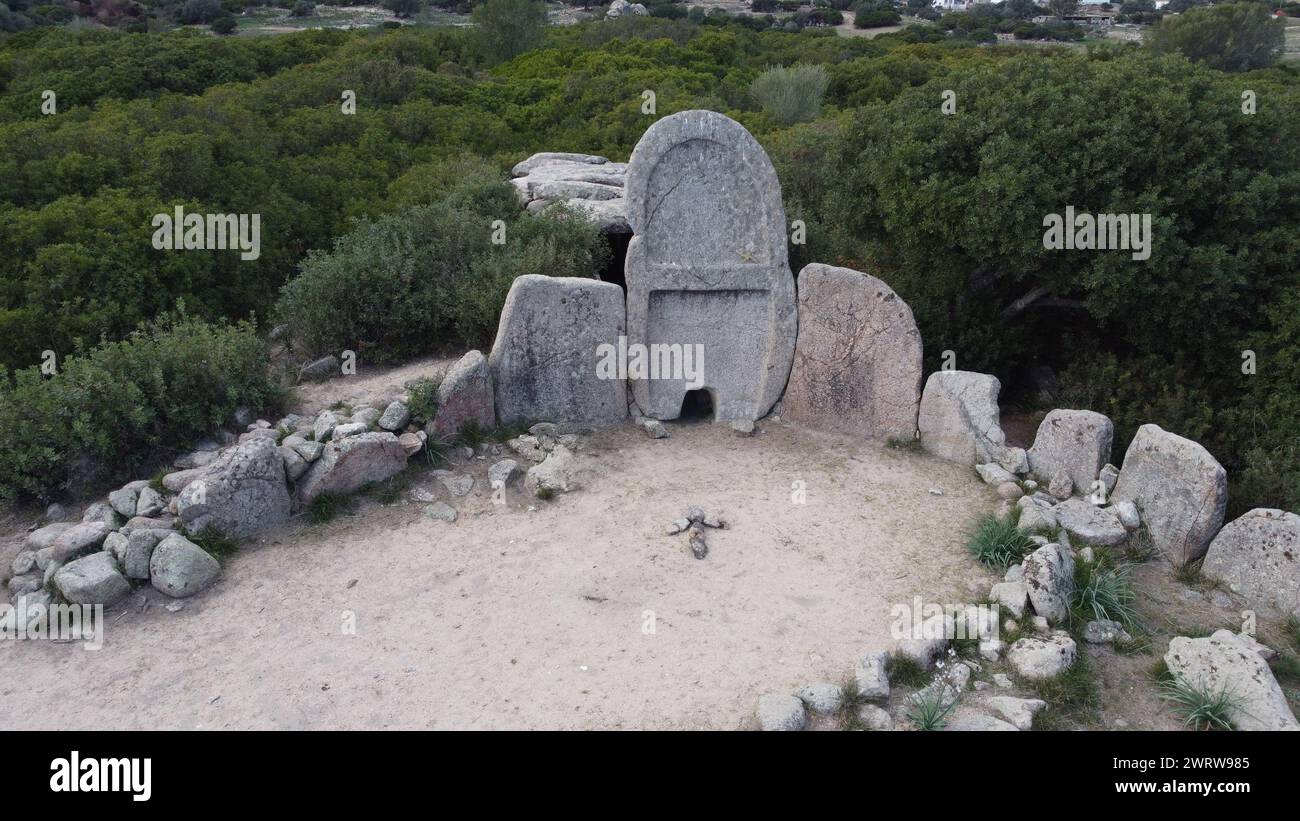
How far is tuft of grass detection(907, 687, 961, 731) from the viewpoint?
4961mm

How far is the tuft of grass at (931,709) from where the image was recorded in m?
4.96

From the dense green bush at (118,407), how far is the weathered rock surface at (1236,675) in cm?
700

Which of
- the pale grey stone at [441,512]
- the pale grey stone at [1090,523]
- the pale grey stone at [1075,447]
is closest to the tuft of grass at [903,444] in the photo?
the pale grey stone at [1075,447]

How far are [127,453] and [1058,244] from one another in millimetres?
8378

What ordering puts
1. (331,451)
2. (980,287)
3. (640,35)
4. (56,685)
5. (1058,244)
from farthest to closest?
1. (640,35)
2. (980,287)
3. (1058,244)
4. (331,451)
5. (56,685)

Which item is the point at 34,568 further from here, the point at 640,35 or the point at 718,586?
the point at 640,35

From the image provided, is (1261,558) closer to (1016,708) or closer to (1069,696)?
(1069,696)

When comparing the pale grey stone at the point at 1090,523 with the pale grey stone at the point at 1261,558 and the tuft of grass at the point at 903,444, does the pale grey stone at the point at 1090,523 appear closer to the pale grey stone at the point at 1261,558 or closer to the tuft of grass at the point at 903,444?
the pale grey stone at the point at 1261,558

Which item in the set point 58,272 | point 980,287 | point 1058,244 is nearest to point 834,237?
point 980,287

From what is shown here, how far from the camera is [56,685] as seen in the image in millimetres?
5355

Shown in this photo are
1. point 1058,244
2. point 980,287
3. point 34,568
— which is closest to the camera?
point 34,568

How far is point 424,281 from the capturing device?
9.29 meters

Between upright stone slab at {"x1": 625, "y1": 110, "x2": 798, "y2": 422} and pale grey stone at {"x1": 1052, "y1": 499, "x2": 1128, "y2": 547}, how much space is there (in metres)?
2.77

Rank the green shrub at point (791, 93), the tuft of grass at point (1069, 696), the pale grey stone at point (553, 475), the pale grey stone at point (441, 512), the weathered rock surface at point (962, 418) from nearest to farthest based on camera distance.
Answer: the tuft of grass at point (1069, 696)
the pale grey stone at point (441, 512)
the pale grey stone at point (553, 475)
the weathered rock surface at point (962, 418)
the green shrub at point (791, 93)
